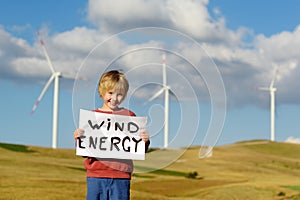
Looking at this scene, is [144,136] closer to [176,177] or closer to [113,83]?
[113,83]

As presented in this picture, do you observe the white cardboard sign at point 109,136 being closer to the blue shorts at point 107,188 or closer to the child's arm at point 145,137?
the child's arm at point 145,137

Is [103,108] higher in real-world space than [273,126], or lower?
lower

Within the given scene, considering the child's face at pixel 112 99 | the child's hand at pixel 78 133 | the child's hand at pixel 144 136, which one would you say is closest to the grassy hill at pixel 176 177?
the child's hand at pixel 144 136

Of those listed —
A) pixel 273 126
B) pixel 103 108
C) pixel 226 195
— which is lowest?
pixel 226 195

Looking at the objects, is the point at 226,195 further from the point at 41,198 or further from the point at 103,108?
the point at 103,108

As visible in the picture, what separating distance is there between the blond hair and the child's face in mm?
40

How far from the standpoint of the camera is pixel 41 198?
98.2 feet

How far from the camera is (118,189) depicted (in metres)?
8.38

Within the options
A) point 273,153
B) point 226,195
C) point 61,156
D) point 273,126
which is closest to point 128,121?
point 226,195

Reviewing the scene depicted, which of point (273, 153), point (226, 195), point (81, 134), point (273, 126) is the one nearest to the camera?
point (81, 134)

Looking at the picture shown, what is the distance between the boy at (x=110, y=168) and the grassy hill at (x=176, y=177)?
0.49 metres

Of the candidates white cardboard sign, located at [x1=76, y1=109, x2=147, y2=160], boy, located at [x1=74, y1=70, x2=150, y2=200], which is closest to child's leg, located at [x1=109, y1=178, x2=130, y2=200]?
boy, located at [x1=74, y1=70, x2=150, y2=200]

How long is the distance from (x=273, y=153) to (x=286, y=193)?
329 ft

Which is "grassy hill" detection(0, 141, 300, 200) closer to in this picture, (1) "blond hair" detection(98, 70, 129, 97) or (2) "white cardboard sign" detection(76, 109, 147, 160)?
(2) "white cardboard sign" detection(76, 109, 147, 160)
